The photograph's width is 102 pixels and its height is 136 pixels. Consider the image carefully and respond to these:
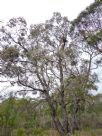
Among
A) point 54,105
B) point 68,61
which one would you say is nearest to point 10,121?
point 54,105

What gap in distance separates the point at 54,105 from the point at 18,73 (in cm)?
330

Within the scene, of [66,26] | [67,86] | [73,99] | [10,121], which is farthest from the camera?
[10,121]

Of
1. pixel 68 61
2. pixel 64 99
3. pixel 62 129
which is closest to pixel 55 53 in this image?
pixel 68 61

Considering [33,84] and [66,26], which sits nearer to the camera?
[33,84]

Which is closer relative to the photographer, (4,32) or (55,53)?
(55,53)

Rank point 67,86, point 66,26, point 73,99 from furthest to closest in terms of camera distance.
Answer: point 66,26
point 73,99
point 67,86

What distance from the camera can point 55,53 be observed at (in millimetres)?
23609

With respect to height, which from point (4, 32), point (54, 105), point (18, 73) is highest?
point (4, 32)

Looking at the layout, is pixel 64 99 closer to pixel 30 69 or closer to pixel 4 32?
pixel 30 69

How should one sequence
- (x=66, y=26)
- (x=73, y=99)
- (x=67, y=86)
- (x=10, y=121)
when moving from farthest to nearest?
1. (x=10, y=121)
2. (x=66, y=26)
3. (x=73, y=99)
4. (x=67, y=86)

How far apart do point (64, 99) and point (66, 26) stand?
214 inches

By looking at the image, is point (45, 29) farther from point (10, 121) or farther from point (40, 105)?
point (10, 121)

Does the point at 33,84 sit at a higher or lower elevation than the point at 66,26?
lower

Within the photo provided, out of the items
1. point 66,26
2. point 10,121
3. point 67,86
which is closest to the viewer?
point 67,86
